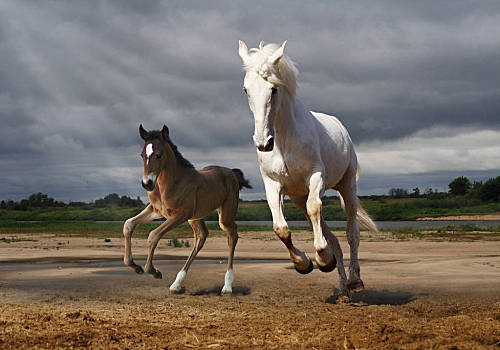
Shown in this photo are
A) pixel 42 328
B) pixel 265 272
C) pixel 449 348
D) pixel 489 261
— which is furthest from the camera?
pixel 489 261

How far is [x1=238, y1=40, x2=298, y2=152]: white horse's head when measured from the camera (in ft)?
18.2

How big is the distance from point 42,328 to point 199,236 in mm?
4047

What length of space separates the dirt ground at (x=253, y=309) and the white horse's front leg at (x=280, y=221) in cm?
74

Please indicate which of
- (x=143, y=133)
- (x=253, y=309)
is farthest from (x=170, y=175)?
(x=253, y=309)

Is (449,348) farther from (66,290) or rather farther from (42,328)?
(66,290)

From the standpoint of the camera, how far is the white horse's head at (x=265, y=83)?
5562 mm

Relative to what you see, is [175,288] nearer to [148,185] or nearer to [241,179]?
[148,185]

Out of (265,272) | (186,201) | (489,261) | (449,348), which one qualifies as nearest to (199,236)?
(186,201)

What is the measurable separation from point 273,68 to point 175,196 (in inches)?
155

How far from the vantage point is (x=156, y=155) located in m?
8.83

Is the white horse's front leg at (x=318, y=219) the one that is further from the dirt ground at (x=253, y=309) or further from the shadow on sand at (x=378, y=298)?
the shadow on sand at (x=378, y=298)

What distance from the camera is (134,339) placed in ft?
18.7

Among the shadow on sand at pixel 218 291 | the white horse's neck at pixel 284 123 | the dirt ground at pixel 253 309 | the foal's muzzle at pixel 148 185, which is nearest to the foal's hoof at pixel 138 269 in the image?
the dirt ground at pixel 253 309

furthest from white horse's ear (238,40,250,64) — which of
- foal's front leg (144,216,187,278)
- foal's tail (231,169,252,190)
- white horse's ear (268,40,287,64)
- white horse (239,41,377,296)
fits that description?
foal's tail (231,169,252,190)
